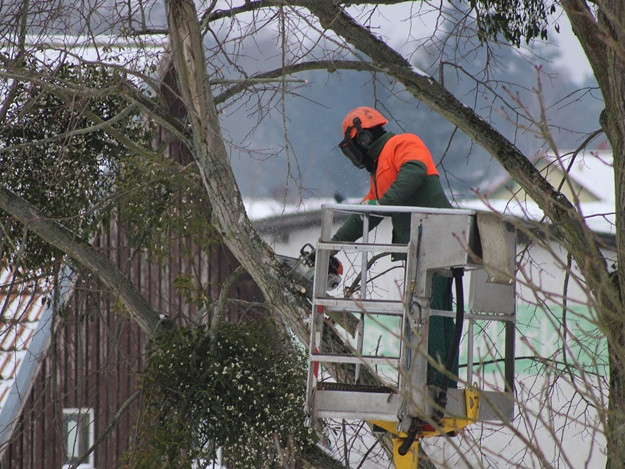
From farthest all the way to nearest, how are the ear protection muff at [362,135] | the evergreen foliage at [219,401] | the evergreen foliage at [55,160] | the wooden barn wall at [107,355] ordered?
1. the wooden barn wall at [107,355]
2. the evergreen foliage at [55,160]
3. the evergreen foliage at [219,401]
4. the ear protection muff at [362,135]

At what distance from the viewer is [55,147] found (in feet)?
22.6

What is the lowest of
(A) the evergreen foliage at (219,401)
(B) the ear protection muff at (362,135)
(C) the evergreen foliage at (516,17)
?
(A) the evergreen foliage at (219,401)

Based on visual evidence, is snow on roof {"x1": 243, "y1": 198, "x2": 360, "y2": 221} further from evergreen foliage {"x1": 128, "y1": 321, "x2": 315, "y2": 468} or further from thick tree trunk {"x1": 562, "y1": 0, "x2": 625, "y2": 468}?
thick tree trunk {"x1": 562, "y1": 0, "x2": 625, "y2": 468}

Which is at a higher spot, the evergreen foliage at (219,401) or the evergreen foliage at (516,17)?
the evergreen foliage at (516,17)

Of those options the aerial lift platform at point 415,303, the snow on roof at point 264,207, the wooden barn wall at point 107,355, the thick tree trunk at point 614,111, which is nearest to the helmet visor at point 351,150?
the aerial lift platform at point 415,303

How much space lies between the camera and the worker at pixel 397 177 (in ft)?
15.8

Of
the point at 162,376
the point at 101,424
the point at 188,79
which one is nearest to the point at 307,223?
the point at 101,424

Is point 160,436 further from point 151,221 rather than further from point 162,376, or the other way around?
point 151,221

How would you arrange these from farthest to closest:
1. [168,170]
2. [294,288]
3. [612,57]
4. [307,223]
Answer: [307,223], [168,170], [294,288], [612,57]

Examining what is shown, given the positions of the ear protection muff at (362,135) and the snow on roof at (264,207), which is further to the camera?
the snow on roof at (264,207)

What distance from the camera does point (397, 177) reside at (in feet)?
16.1

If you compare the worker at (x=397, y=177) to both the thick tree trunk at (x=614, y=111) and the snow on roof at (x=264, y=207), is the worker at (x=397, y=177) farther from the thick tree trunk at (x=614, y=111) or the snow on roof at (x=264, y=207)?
the snow on roof at (x=264, y=207)

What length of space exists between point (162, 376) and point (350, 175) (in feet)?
31.9

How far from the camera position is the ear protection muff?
197 inches
